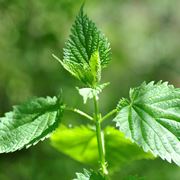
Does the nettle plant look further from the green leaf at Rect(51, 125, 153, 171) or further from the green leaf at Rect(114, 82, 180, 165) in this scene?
the green leaf at Rect(51, 125, 153, 171)

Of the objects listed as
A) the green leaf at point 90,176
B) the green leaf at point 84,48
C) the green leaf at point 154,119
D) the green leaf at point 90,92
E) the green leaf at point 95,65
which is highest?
the green leaf at point 84,48

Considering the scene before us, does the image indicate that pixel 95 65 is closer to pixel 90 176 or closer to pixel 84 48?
pixel 84 48

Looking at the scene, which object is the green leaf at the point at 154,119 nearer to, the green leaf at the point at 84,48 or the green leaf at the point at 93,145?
the green leaf at the point at 84,48

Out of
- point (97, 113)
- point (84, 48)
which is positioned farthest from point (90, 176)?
point (84, 48)

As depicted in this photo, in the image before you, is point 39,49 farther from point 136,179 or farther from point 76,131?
point 136,179

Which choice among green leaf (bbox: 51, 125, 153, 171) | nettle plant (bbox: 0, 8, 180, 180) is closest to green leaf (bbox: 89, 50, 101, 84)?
nettle plant (bbox: 0, 8, 180, 180)

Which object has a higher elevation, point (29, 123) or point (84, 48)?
point (84, 48)

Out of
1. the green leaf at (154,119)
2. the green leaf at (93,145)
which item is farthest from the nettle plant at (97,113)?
the green leaf at (93,145)
